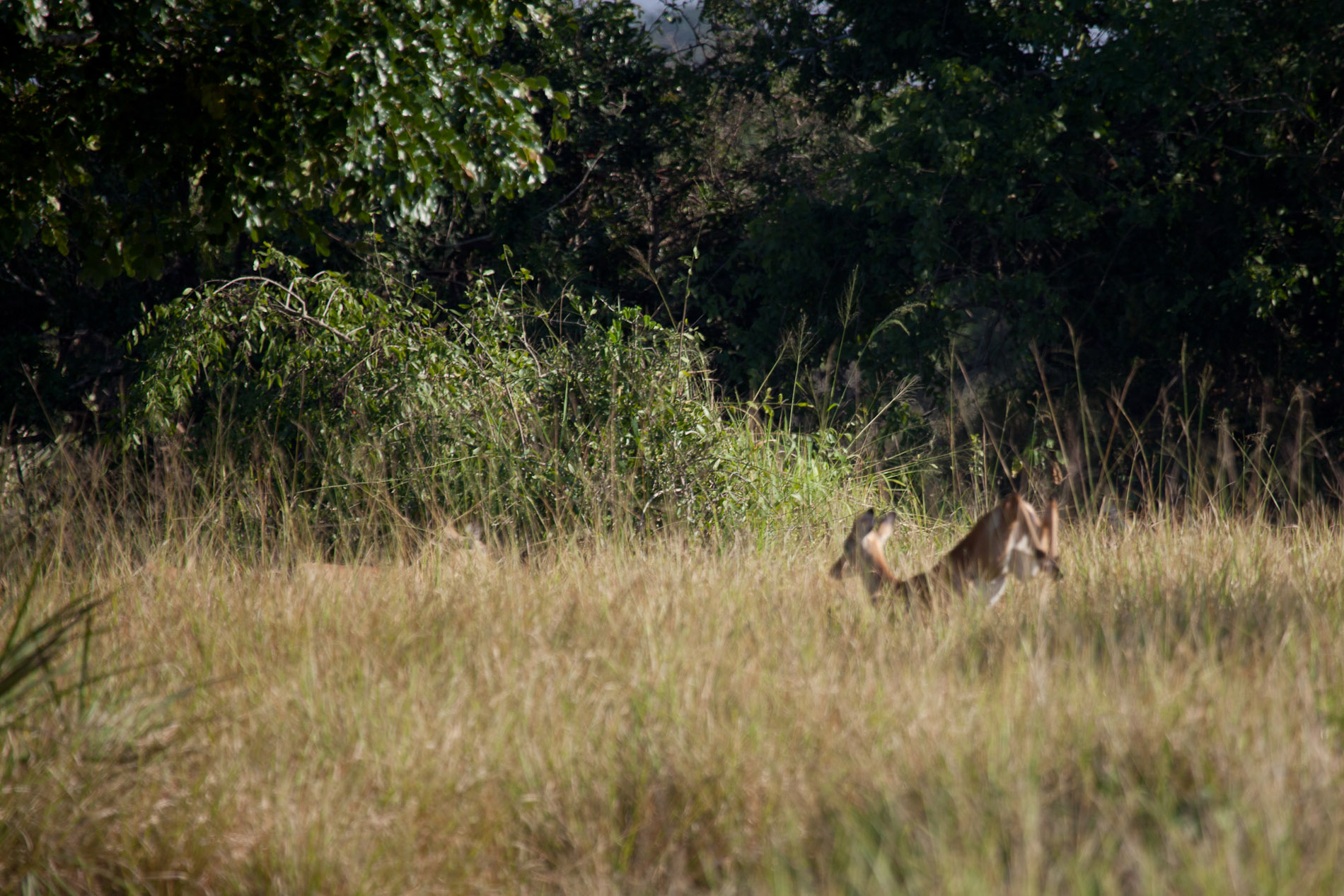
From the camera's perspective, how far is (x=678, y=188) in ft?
35.0

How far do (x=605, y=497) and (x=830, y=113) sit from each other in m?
6.44

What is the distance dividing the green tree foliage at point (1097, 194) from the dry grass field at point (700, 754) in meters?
4.49

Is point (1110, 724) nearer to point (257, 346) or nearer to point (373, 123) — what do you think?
point (373, 123)

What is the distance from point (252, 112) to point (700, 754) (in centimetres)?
330

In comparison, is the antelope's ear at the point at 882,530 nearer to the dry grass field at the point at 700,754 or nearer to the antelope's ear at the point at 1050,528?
the dry grass field at the point at 700,754

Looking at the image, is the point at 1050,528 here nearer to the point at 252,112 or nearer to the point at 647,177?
the point at 252,112

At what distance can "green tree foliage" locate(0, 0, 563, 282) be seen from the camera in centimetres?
394

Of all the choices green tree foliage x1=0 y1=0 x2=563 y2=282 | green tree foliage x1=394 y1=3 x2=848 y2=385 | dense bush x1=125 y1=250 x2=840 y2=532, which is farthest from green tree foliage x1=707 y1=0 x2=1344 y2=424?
green tree foliage x1=0 y1=0 x2=563 y2=282

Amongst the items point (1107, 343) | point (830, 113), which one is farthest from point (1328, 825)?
point (830, 113)

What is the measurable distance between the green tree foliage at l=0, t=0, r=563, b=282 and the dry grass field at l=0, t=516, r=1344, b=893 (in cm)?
205

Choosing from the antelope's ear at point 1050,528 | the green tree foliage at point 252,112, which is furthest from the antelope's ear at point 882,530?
the green tree foliage at point 252,112

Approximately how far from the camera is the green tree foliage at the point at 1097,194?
6.87m

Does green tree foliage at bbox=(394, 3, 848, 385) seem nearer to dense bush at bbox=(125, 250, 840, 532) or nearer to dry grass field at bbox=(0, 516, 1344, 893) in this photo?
dense bush at bbox=(125, 250, 840, 532)

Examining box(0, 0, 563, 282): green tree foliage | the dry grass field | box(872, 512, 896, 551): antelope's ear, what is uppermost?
box(0, 0, 563, 282): green tree foliage
